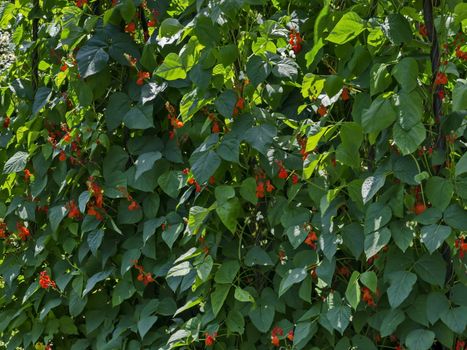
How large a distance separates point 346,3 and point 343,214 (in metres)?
0.61

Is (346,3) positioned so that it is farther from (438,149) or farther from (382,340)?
(382,340)

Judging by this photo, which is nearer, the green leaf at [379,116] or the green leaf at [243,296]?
the green leaf at [379,116]

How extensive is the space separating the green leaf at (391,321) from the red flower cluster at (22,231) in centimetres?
172

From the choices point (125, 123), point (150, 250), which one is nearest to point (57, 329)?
point (150, 250)

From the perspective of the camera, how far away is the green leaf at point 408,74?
7.06 feet

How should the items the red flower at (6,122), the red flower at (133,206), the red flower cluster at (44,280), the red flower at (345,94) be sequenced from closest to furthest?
the red flower at (345,94) → the red flower at (133,206) → the red flower cluster at (44,280) → the red flower at (6,122)

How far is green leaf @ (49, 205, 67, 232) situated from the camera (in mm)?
3193

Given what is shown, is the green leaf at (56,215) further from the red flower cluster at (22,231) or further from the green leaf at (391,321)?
the green leaf at (391,321)

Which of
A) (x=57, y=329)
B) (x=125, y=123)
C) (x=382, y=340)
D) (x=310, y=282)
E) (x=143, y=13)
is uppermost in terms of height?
(x=143, y=13)

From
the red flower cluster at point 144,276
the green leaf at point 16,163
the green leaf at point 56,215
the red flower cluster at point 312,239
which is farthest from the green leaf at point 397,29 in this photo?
the green leaf at point 16,163

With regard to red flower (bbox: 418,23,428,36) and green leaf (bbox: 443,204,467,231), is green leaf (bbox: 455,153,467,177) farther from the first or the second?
red flower (bbox: 418,23,428,36)

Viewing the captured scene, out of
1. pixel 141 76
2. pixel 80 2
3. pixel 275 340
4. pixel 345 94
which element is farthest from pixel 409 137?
pixel 80 2

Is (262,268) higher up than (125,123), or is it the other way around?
(125,123)

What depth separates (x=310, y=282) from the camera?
97.7 inches
